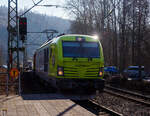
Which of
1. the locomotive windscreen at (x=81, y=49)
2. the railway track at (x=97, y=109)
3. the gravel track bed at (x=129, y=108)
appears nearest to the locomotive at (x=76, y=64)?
the locomotive windscreen at (x=81, y=49)

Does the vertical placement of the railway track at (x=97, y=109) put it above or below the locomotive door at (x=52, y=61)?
below

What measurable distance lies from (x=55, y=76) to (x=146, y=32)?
23105mm

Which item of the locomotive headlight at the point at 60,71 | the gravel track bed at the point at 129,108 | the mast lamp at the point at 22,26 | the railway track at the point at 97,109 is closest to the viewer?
the railway track at the point at 97,109

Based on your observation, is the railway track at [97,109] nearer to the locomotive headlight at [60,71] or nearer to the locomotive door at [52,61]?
the locomotive headlight at [60,71]

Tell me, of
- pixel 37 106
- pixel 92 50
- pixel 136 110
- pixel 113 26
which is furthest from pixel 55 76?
pixel 113 26

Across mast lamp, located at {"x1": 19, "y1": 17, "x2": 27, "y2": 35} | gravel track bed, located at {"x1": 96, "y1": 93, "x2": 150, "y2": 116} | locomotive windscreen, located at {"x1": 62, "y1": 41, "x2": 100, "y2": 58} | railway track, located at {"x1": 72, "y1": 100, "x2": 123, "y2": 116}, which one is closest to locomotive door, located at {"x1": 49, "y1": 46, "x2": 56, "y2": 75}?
locomotive windscreen, located at {"x1": 62, "y1": 41, "x2": 100, "y2": 58}

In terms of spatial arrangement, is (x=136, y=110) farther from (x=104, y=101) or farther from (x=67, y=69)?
(x=67, y=69)

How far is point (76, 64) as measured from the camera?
1142 cm

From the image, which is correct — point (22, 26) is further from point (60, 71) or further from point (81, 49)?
point (60, 71)

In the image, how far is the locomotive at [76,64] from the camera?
1127 cm

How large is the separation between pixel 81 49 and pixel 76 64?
36.7 inches

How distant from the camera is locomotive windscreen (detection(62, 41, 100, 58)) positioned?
11.8 meters

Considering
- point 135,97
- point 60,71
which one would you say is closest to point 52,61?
point 60,71

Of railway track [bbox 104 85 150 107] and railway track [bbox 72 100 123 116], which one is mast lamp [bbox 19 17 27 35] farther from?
railway track [bbox 72 100 123 116]
